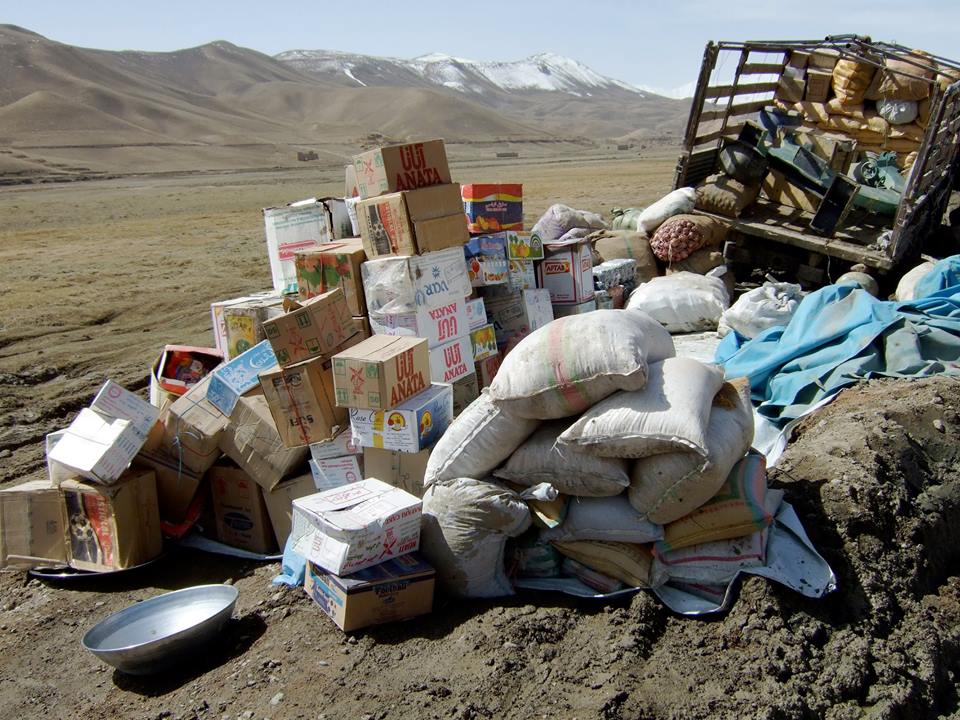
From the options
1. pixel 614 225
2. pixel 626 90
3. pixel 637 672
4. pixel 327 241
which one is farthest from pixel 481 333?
pixel 626 90

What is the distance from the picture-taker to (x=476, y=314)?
179 inches

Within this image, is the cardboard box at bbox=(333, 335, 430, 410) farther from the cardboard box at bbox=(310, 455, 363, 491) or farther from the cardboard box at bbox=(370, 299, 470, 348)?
the cardboard box at bbox=(370, 299, 470, 348)

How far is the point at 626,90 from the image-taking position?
5640 inches

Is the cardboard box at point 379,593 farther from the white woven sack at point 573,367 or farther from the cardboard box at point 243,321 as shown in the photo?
the cardboard box at point 243,321

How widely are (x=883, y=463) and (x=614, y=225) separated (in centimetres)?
521

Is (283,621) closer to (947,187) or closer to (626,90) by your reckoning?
(947,187)

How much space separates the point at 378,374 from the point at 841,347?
276 cm

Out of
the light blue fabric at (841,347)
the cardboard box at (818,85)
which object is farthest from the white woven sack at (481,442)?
the cardboard box at (818,85)

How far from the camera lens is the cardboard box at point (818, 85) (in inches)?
329

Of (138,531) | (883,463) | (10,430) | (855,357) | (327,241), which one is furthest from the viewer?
(10,430)

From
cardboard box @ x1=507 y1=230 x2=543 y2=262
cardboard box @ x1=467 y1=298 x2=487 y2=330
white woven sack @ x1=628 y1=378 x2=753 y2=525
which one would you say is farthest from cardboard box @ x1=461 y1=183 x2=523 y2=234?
white woven sack @ x1=628 y1=378 x2=753 y2=525

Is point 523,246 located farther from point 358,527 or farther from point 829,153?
point 829,153

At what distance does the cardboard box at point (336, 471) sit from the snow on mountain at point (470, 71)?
117087 millimetres

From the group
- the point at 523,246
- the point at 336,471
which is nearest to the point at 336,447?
the point at 336,471
